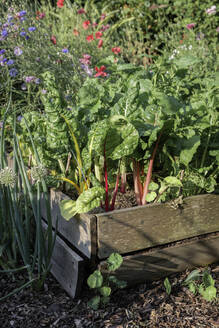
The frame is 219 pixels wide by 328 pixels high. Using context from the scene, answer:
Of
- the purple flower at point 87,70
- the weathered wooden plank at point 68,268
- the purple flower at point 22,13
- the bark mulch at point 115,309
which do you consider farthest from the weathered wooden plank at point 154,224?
the purple flower at point 22,13

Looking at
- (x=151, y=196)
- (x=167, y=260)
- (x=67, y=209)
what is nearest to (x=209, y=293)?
(x=167, y=260)

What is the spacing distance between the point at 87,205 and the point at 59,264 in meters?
0.37

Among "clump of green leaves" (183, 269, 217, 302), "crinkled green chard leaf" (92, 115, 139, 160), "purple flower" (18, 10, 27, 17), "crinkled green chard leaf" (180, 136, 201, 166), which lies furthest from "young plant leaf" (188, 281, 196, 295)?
"purple flower" (18, 10, 27, 17)

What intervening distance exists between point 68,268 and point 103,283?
0.57ft

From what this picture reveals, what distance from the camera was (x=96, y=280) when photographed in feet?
5.28

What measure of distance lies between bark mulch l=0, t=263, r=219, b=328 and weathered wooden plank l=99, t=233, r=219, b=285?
0.07 meters

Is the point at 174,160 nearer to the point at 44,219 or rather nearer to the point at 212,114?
the point at 212,114

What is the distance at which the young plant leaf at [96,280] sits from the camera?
1.60 metres

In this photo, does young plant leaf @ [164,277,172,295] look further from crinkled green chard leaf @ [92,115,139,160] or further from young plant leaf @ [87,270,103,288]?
crinkled green chard leaf @ [92,115,139,160]

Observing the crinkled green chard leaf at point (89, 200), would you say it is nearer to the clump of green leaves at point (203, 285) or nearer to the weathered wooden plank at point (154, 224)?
the weathered wooden plank at point (154, 224)

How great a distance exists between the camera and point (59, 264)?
1.85 m

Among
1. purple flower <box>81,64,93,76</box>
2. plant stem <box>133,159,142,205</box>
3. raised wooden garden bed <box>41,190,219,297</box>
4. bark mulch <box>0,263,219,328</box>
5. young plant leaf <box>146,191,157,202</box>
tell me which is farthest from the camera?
purple flower <box>81,64,93,76</box>

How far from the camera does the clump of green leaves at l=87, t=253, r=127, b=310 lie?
1.61 metres

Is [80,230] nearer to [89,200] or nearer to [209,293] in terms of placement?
[89,200]
